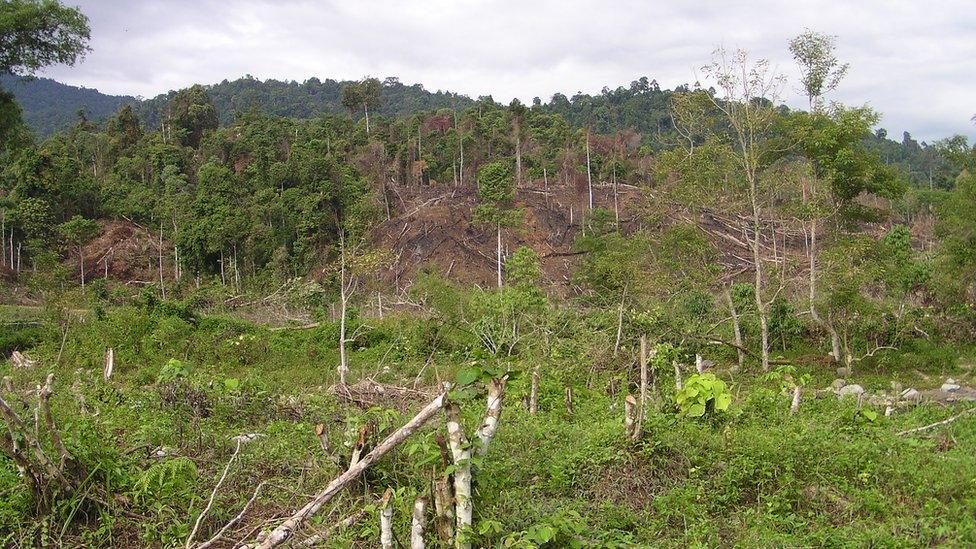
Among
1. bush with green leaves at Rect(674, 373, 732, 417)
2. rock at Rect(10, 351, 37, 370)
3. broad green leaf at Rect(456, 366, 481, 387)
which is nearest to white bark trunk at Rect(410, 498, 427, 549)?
broad green leaf at Rect(456, 366, 481, 387)

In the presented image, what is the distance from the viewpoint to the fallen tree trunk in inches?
137

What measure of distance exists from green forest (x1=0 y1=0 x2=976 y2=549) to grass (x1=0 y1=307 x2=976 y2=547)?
0.02 m

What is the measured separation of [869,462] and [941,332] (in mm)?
8967

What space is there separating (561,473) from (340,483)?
66.0 inches

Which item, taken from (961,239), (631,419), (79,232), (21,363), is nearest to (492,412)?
(631,419)

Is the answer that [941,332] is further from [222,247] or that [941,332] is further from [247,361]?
[222,247]

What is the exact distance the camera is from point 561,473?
478 centimetres

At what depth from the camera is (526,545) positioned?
355 centimetres

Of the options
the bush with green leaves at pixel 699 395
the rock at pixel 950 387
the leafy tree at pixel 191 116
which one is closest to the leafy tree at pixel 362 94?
the leafy tree at pixel 191 116

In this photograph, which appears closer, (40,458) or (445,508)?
(445,508)

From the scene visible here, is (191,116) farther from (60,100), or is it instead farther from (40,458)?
(60,100)

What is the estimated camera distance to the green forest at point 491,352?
403 centimetres

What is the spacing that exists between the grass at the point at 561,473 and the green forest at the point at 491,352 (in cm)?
2

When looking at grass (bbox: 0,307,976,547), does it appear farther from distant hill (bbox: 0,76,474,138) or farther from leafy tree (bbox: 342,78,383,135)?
distant hill (bbox: 0,76,474,138)
